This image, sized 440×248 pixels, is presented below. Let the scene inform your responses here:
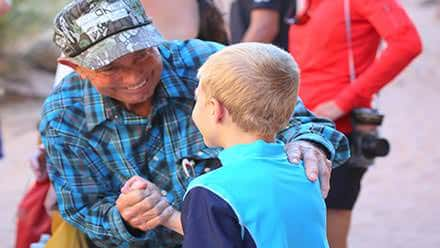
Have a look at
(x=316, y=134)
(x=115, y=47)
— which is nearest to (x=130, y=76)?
(x=115, y=47)

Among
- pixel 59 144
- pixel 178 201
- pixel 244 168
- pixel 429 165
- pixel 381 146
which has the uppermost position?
pixel 244 168

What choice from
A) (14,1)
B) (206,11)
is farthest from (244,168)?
(14,1)

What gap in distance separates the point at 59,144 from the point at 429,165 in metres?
6.31

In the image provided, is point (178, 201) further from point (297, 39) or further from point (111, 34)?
point (297, 39)

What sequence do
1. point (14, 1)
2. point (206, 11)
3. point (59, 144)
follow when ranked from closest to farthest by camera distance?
1. point (59, 144)
2. point (206, 11)
3. point (14, 1)

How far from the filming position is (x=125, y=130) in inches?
105

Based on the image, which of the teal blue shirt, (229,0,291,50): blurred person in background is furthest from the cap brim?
(229,0,291,50): blurred person in background

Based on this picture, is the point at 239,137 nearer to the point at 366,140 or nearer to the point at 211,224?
the point at 211,224

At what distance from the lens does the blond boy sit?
6.35 ft

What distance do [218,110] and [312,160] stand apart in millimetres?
404

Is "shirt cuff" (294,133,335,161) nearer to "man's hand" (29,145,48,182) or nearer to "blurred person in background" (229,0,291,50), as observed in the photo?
"man's hand" (29,145,48,182)

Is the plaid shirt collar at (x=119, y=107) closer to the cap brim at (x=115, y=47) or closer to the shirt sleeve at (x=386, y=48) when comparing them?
the cap brim at (x=115, y=47)

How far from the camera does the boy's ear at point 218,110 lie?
1.99 metres

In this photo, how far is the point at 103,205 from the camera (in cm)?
264
